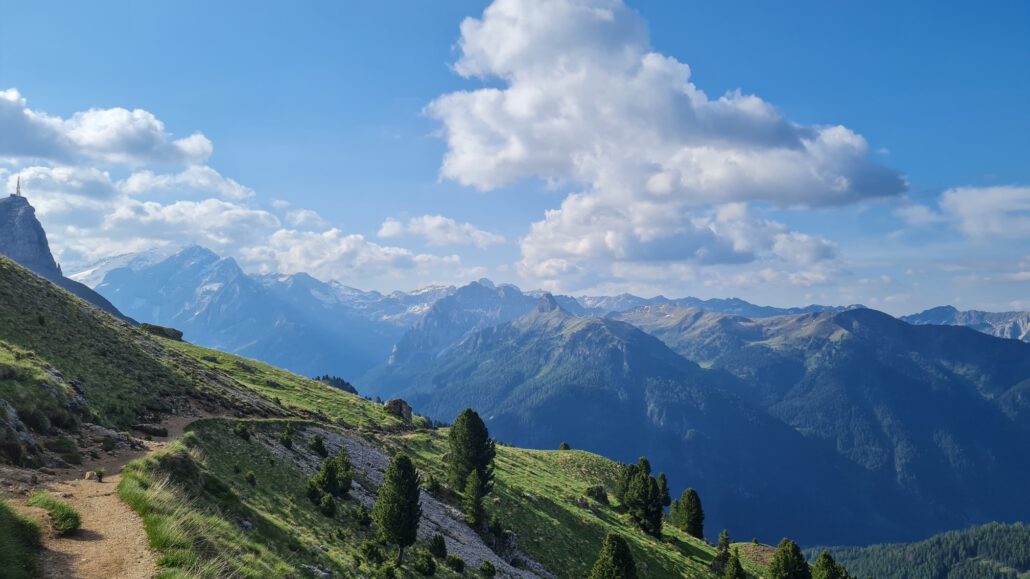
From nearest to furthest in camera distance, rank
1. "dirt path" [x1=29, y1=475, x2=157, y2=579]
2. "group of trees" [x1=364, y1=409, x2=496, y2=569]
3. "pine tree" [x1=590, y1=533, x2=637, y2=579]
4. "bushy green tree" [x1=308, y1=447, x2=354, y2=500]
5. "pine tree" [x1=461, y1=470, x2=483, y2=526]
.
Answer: "dirt path" [x1=29, y1=475, x2=157, y2=579], "group of trees" [x1=364, y1=409, x2=496, y2=569], "bushy green tree" [x1=308, y1=447, x2=354, y2=500], "pine tree" [x1=590, y1=533, x2=637, y2=579], "pine tree" [x1=461, y1=470, x2=483, y2=526]

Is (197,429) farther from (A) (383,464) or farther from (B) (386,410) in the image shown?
(B) (386,410)

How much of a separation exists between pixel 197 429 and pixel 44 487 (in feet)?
76.8

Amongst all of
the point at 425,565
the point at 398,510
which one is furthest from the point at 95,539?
the point at 425,565

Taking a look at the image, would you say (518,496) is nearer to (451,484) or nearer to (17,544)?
(451,484)

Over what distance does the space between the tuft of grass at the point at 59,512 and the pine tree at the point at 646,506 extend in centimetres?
7808

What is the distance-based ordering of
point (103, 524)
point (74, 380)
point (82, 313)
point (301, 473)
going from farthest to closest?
1. point (82, 313)
2. point (301, 473)
3. point (74, 380)
4. point (103, 524)

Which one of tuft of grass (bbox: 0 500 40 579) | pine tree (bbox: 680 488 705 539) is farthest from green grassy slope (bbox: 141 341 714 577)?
tuft of grass (bbox: 0 500 40 579)

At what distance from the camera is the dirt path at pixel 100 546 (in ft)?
55.7

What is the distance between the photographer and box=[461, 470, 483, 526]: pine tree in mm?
59094

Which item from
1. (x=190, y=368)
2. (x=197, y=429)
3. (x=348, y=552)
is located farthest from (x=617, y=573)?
(x=190, y=368)

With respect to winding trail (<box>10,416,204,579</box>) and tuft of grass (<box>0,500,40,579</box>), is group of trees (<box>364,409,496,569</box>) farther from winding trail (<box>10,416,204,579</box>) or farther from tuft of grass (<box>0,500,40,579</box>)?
tuft of grass (<box>0,500,40,579</box>)

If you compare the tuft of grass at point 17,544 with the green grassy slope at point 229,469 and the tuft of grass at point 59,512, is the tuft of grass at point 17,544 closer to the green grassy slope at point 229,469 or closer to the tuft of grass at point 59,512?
the tuft of grass at point 59,512

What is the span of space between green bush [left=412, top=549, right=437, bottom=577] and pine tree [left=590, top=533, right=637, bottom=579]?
1678 centimetres

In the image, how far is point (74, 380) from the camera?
44594 millimetres
